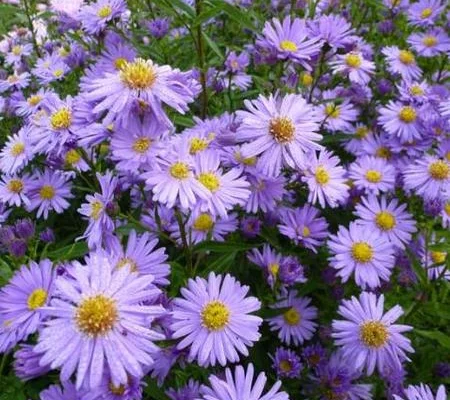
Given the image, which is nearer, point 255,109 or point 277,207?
point 255,109

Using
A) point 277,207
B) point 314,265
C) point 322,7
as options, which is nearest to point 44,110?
point 277,207

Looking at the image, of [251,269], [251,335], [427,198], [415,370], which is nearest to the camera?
[251,335]

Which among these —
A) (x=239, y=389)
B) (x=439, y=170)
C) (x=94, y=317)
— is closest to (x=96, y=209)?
(x=94, y=317)

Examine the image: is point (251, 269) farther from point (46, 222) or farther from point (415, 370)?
point (46, 222)

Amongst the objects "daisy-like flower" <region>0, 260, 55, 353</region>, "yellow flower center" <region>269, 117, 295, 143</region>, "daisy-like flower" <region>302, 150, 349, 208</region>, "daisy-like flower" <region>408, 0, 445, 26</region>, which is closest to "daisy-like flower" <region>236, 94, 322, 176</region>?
"yellow flower center" <region>269, 117, 295, 143</region>

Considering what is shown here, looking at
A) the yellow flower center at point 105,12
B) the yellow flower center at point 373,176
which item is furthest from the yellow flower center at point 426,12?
the yellow flower center at point 105,12

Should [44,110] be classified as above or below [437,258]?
below

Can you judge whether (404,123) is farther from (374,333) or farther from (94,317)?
(94,317)
